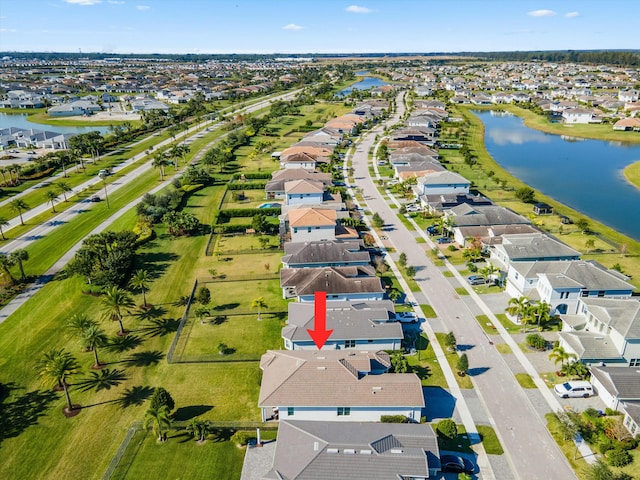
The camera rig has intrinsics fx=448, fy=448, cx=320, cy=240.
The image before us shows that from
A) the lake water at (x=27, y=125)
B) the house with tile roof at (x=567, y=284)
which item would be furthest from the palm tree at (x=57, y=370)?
the lake water at (x=27, y=125)

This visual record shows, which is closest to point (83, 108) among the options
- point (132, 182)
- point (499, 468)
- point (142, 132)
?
point (142, 132)

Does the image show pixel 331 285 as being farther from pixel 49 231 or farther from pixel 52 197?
pixel 52 197

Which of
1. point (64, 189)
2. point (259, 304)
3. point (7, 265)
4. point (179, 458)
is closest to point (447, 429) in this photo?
point (179, 458)

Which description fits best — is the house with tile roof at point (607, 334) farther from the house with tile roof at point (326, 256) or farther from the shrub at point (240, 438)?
the shrub at point (240, 438)

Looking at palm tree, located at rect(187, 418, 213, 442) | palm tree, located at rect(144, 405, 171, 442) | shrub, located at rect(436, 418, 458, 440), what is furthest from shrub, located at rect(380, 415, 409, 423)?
palm tree, located at rect(144, 405, 171, 442)

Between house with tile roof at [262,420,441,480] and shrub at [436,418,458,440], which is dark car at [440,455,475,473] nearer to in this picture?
house with tile roof at [262,420,441,480]

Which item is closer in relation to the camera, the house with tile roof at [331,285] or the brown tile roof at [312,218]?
the house with tile roof at [331,285]
